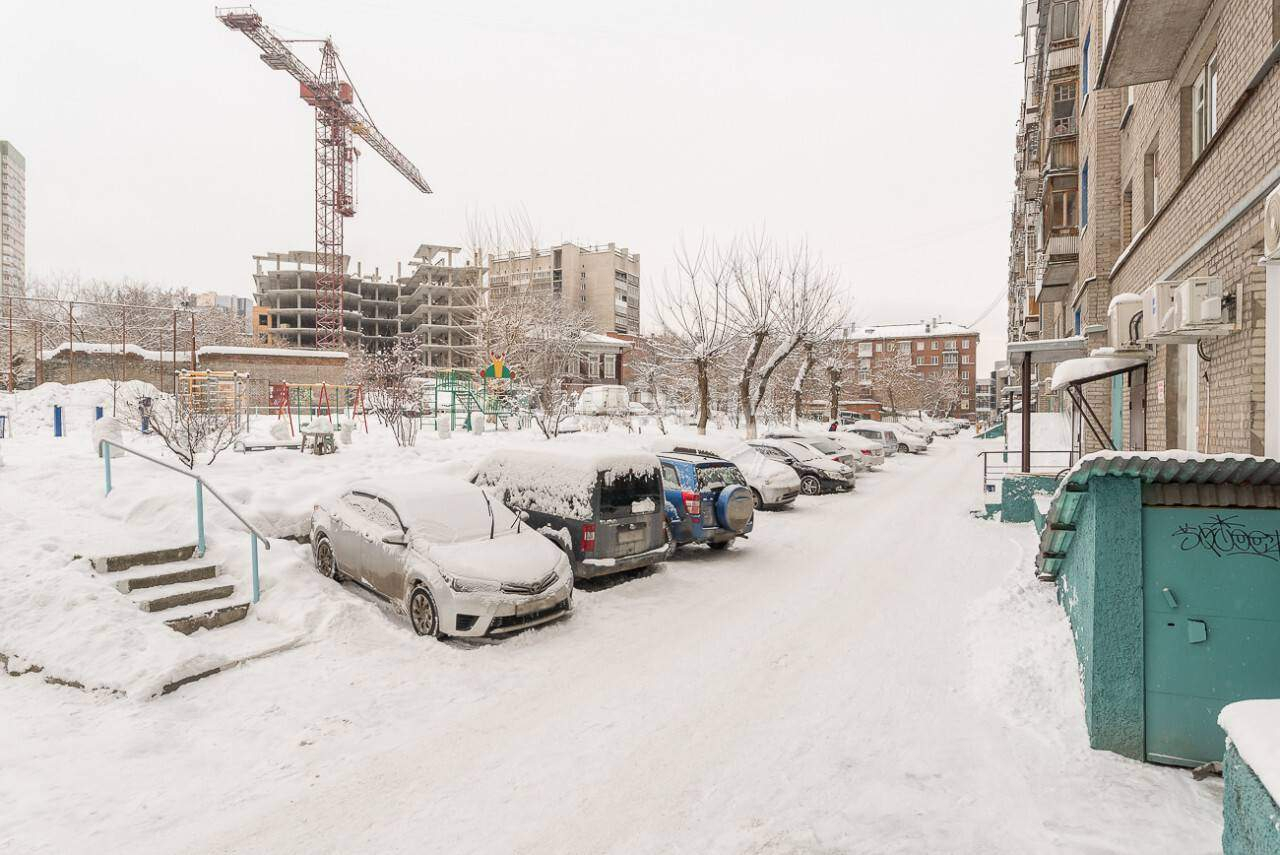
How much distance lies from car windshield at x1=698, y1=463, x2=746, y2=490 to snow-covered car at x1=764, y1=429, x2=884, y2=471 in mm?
9080

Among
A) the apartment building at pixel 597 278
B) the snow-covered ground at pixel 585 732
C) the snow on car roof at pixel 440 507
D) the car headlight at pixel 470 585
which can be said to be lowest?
the snow-covered ground at pixel 585 732

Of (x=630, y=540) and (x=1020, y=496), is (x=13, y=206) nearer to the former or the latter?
(x=630, y=540)

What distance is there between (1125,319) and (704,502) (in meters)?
6.37

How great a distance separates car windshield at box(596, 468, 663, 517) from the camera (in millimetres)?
8711

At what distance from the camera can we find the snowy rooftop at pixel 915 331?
107 m

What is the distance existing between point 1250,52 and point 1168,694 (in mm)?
6243

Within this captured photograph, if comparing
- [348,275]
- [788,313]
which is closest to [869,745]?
[788,313]

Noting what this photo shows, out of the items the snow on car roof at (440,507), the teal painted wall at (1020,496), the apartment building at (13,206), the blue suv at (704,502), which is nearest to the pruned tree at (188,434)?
the snow on car roof at (440,507)

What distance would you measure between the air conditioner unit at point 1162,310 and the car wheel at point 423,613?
26.5ft

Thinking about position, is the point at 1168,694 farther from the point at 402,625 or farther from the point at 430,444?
the point at 430,444

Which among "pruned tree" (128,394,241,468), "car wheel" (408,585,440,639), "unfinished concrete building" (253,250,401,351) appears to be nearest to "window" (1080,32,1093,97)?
"car wheel" (408,585,440,639)

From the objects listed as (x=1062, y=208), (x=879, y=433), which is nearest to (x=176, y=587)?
(x=1062, y=208)

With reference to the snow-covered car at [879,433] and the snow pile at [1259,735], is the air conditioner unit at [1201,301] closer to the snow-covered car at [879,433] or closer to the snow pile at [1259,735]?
the snow pile at [1259,735]

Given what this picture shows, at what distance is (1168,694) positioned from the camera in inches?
168
